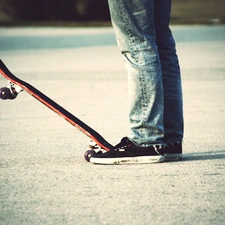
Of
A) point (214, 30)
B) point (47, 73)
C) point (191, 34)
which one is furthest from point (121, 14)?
point (214, 30)

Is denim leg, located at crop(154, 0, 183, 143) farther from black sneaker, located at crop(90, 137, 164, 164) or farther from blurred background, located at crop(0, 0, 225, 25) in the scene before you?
blurred background, located at crop(0, 0, 225, 25)

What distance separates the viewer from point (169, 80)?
429 centimetres

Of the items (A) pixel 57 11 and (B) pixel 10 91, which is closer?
(B) pixel 10 91

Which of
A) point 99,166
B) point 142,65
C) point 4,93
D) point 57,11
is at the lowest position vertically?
point 57,11

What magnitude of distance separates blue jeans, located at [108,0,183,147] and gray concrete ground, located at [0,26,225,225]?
208 mm

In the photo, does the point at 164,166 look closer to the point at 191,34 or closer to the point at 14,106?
the point at 14,106

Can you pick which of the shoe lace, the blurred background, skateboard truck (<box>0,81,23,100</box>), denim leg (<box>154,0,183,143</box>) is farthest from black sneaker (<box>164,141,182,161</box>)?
the blurred background

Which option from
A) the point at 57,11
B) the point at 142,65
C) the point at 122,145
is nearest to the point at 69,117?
the point at 122,145

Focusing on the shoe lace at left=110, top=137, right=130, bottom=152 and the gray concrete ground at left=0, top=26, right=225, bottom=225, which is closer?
the gray concrete ground at left=0, top=26, right=225, bottom=225

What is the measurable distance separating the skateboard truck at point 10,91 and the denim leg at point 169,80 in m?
0.85

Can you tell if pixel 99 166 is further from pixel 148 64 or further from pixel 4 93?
pixel 4 93

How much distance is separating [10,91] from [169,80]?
93 cm

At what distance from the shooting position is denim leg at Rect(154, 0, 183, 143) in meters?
4.26

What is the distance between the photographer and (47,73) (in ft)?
31.6
